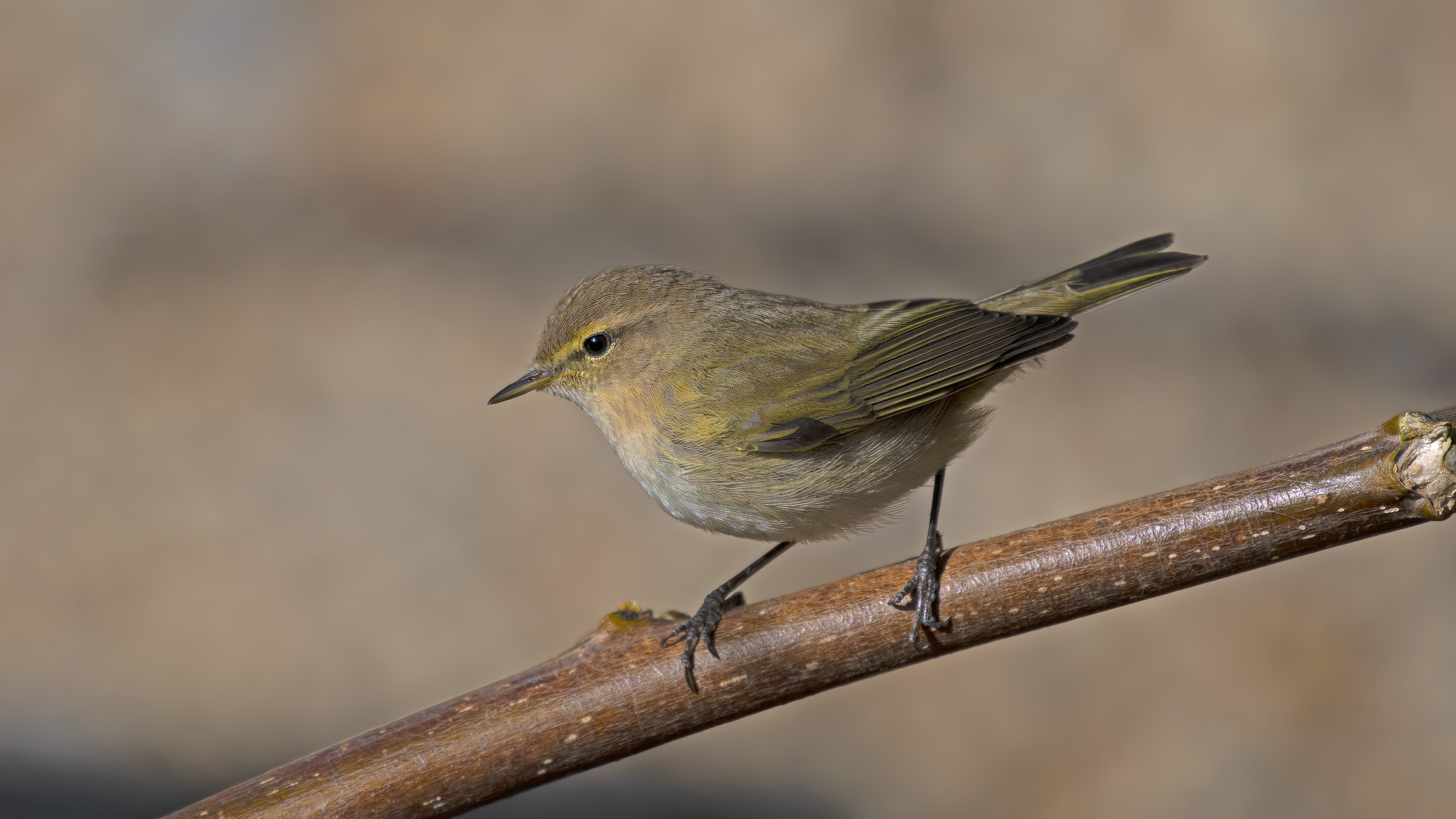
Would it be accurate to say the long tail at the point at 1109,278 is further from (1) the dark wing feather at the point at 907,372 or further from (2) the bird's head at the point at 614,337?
(2) the bird's head at the point at 614,337

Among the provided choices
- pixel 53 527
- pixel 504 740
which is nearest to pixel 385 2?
pixel 53 527

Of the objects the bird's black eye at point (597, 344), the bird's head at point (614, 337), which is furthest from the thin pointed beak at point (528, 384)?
the bird's black eye at point (597, 344)

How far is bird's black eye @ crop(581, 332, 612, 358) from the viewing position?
365 centimetres

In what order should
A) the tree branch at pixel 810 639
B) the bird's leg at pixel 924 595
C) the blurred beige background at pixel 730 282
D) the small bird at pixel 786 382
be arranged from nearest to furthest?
the tree branch at pixel 810 639 → the bird's leg at pixel 924 595 → the small bird at pixel 786 382 → the blurred beige background at pixel 730 282

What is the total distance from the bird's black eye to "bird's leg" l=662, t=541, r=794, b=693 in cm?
84

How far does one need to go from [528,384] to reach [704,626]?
1.13m

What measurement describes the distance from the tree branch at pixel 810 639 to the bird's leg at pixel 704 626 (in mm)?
25

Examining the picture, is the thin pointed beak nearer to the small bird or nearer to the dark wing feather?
the small bird

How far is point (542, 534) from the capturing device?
5.73m

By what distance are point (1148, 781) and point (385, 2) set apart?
Answer: 5.66 meters

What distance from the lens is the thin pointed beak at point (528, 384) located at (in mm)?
3648

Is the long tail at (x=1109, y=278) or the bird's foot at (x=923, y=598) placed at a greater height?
the long tail at (x=1109, y=278)

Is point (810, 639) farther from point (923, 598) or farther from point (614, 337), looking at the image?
point (614, 337)

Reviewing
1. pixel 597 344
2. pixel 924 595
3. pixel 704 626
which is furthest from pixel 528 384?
pixel 924 595
